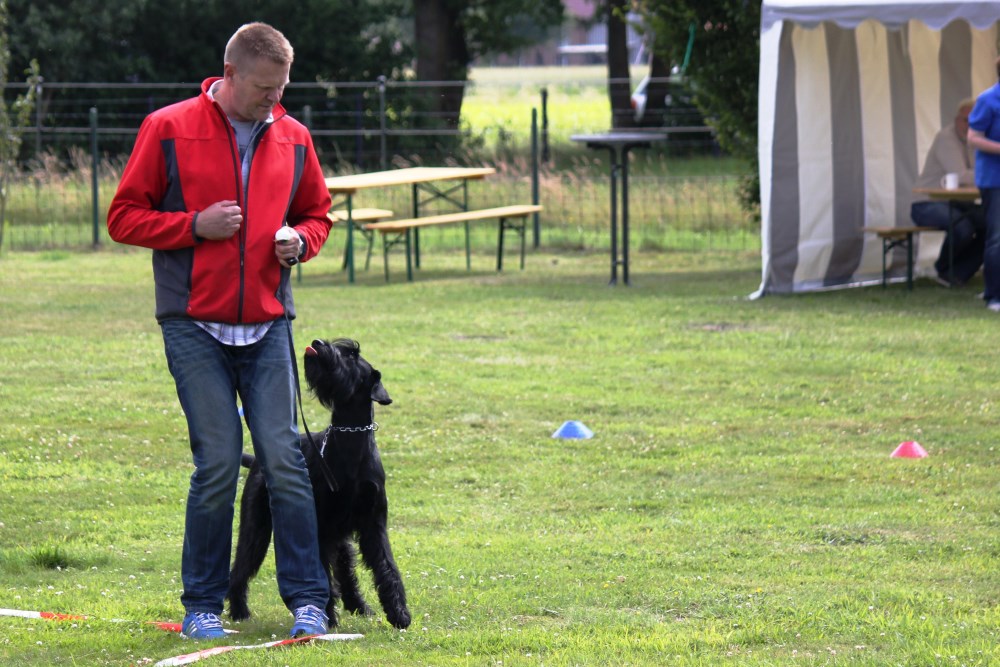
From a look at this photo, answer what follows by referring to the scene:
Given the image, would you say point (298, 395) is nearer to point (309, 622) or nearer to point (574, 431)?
point (309, 622)

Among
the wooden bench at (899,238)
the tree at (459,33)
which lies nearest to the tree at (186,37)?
the tree at (459,33)

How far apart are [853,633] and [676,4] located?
483 inches

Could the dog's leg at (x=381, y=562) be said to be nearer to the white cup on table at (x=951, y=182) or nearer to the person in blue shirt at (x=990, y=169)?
the person in blue shirt at (x=990, y=169)

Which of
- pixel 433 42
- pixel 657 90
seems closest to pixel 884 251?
pixel 433 42

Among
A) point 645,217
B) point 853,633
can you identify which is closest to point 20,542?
point 853,633

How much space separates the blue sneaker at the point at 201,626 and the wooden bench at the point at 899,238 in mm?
10415

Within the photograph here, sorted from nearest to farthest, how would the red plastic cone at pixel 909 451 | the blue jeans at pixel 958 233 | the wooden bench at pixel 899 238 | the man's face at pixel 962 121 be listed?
the red plastic cone at pixel 909 451
the wooden bench at pixel 899 238
the blue jeans at pixel 958 233
the man's face at pixel 962 121

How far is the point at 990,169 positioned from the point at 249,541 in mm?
9340

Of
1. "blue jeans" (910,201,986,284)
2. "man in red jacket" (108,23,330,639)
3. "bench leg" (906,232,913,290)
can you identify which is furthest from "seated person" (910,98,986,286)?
"man in red jacket" (108,23,330,639)

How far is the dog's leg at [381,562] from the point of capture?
190 inches

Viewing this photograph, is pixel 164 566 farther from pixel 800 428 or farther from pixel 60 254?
pixel 60 254

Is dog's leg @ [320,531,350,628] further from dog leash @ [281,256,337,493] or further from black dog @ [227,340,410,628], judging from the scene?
dog leash @ [281,256,337,493]

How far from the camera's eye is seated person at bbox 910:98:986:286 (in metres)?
14.4

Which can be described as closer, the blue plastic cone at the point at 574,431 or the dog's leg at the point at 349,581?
the dog's leg at the point at 349,581
